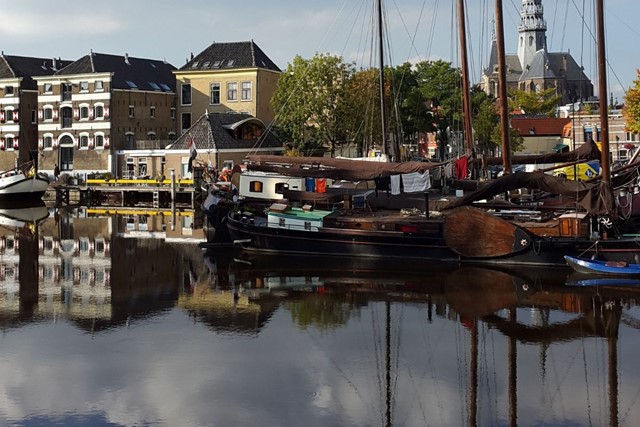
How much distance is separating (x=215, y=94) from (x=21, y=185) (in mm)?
19957

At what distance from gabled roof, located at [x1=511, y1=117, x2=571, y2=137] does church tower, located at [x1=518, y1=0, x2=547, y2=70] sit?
88490mm

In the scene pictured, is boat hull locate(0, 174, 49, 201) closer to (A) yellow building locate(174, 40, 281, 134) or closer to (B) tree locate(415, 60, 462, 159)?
(A) yellow building locate(174, 40, 281, 134)

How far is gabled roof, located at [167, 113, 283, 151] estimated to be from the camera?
68.4m

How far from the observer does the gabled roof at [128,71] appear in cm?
7612

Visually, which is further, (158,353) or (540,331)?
(540,331)

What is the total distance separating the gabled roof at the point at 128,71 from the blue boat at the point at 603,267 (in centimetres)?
5432

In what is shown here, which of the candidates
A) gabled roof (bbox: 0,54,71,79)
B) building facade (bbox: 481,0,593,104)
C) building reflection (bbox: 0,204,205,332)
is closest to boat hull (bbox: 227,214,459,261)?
building reflection (bbox: 0,204,205,332)

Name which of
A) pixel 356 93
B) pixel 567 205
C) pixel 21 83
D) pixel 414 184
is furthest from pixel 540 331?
pixel 21 83

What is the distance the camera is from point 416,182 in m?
35.5

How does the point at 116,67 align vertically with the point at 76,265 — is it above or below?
above

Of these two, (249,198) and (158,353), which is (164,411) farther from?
(249,198)

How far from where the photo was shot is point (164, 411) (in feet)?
52.6

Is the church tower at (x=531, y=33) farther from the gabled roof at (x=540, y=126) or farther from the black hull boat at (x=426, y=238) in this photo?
the black hull boat at (x=426, y=238)

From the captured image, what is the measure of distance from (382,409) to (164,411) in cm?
393
